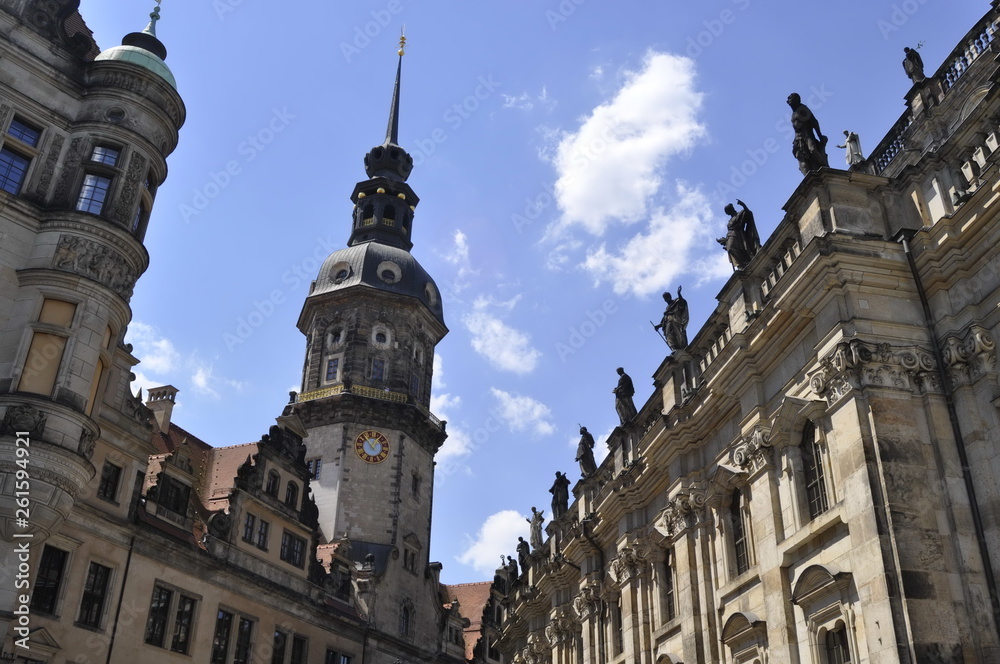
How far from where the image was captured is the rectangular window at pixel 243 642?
38.2m

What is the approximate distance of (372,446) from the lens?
57.6 meters

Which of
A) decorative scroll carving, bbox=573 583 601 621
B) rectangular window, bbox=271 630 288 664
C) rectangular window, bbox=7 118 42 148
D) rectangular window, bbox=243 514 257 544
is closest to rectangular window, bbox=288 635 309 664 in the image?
rectangular window, bbox=271 630 288 664

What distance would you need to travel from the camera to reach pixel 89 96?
1132 inches

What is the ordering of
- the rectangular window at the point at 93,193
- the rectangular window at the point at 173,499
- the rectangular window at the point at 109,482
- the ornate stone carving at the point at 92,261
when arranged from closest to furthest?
the ornate stone carving at the point at 92,261 < the rectangular window at the point at 93,193 < the rectangular window at the point at 109,482 < the rectangular window at the point at 173,499

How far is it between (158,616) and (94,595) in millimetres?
3797

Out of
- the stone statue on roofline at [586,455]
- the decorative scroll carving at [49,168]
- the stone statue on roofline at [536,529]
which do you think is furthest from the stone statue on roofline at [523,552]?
the decorative scroll carving at [49,168]

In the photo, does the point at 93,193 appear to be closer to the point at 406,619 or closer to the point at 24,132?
the point at 24,132

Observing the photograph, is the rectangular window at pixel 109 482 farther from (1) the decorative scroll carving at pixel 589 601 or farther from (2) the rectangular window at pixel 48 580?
(1) the decorative scroll carving at pixel 589 601

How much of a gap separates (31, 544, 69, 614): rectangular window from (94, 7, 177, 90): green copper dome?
16332 mm

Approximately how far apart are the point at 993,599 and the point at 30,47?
29.9 metres

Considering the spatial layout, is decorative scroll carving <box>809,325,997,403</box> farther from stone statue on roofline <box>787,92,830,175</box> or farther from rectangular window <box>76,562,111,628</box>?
rectangular window <box>76,562,111,628</box>

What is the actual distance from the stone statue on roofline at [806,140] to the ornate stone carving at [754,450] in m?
5.90

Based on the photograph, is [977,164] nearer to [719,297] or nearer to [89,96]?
[719,297]

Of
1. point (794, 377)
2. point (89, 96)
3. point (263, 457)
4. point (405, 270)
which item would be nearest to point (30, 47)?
point (89, 96)
